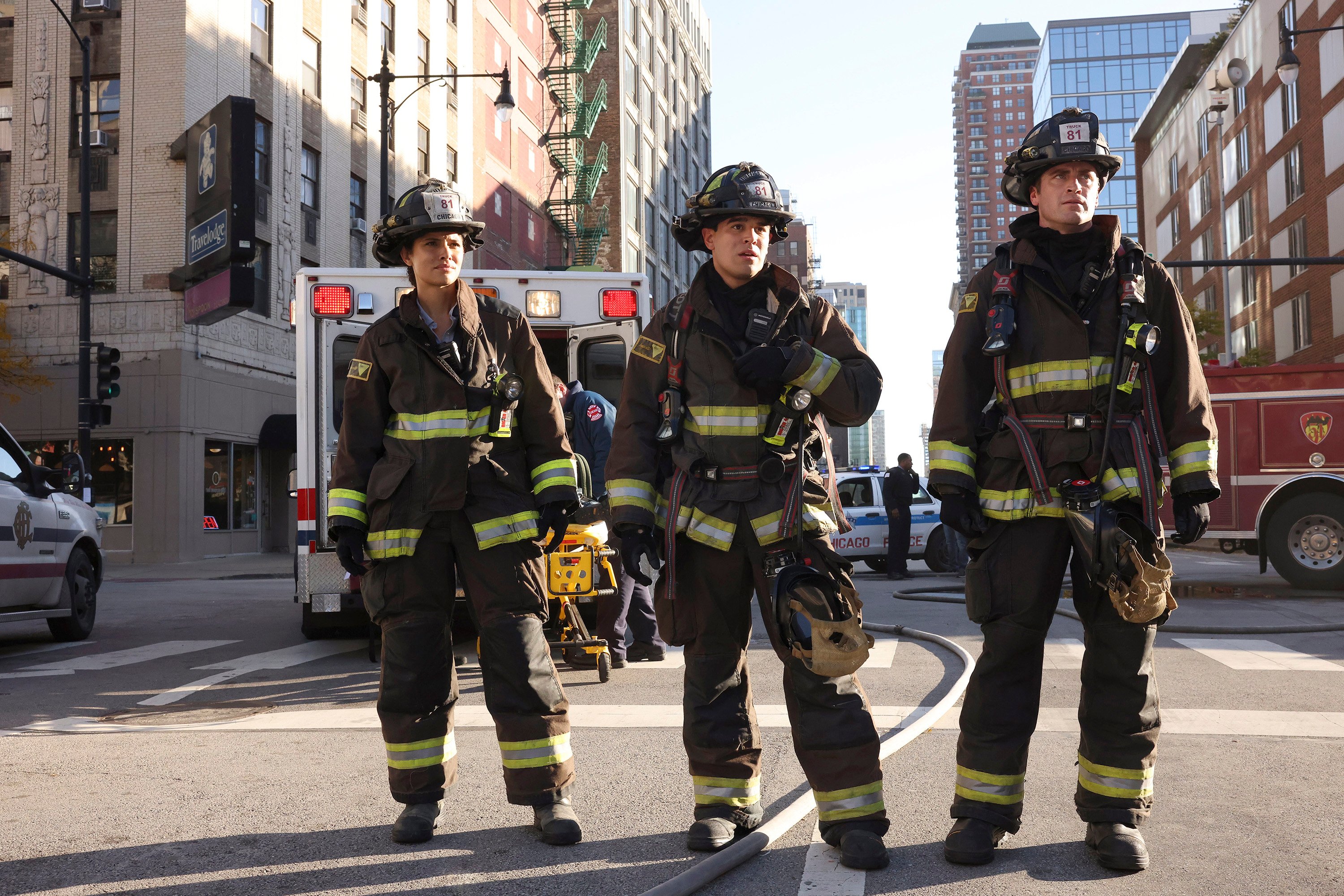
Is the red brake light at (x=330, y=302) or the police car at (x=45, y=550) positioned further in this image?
the police car at (x=45, y=550)

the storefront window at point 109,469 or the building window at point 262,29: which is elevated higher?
the building window at point 262,29

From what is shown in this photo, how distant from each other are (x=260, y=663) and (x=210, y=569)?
14977 mm

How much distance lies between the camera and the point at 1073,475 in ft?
11.6

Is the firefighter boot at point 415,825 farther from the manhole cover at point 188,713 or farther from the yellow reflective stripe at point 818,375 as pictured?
the manhole cover at point 188,713

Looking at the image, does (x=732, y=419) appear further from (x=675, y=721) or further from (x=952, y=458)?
(x=675, y=721)

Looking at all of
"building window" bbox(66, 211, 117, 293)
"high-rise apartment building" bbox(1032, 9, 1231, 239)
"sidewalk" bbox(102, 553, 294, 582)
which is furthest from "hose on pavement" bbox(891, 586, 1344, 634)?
"high-rise apartment building" bbox(1032, 9, 1231, 239)

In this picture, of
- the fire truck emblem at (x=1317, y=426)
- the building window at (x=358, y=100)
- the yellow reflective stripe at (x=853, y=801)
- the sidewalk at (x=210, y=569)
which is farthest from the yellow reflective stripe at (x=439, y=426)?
the building window at (x=358, y=100)

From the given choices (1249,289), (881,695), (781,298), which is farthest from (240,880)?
(1249,289)

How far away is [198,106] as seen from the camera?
24.5m

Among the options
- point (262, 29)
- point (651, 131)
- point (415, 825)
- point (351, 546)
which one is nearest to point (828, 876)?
point (415, 825)

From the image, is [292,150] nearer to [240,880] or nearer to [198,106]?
[198,106]

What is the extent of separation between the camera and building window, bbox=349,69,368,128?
30875 millimetres

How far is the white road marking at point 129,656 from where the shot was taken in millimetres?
8234

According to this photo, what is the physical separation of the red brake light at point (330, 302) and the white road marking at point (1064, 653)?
4823 mm
